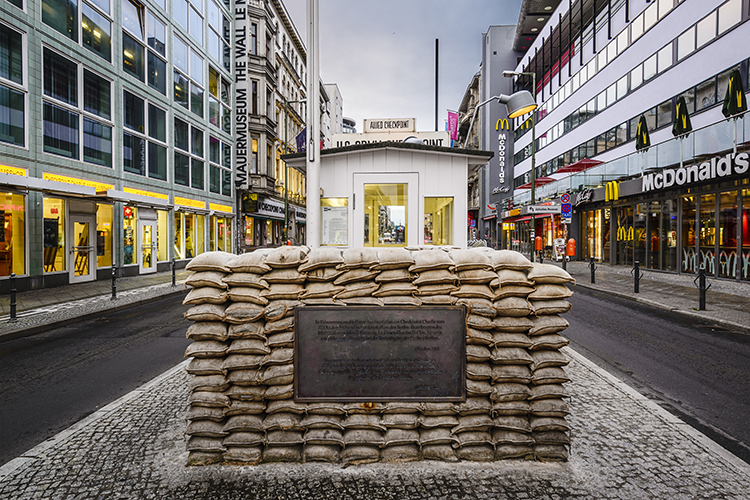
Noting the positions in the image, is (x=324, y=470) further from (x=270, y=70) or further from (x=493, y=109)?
(x=493, y=109)

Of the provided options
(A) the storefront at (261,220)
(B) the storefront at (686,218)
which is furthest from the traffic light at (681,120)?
(A) the storefront at (261,220)

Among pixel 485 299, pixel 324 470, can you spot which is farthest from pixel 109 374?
pixel 485 299

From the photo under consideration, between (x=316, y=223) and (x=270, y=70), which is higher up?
(x=270, y=70)

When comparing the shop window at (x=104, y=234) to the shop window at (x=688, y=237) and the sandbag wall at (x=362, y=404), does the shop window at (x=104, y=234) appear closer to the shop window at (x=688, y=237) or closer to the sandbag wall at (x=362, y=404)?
the sandbag wall at (x=362, y=404)

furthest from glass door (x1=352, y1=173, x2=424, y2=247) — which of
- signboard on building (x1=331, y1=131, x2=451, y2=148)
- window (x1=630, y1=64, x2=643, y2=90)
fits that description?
window (x1=630, y1=64, x2=643, y2=90)

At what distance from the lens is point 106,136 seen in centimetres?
1609

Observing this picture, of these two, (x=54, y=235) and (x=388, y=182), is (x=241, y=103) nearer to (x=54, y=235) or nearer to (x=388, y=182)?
(x=54, y=235)

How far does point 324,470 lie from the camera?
2713 millimetres

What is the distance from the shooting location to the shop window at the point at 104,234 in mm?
15766

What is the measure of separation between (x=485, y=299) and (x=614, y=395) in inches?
98.4

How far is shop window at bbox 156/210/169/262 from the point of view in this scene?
19.9 m

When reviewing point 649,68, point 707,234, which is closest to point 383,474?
point 707,234

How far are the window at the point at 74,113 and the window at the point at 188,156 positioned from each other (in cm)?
531

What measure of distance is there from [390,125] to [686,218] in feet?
50.0
